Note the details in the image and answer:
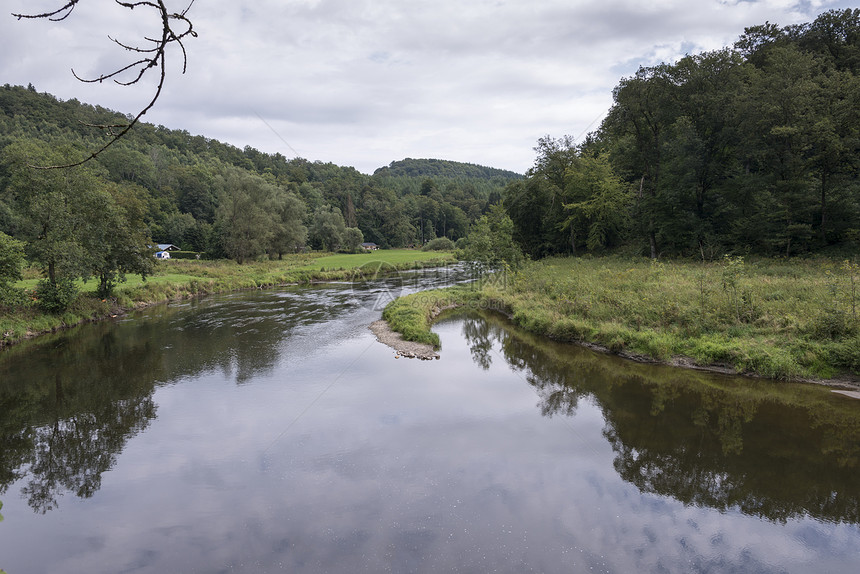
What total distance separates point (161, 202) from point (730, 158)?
286 feet

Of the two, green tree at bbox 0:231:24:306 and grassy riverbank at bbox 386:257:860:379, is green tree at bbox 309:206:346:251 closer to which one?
grassy riverbank at bbox 386:257:860:379

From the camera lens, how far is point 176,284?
3419 centimetres

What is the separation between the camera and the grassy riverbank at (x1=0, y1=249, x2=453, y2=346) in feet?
70.6

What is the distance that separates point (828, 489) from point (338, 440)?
10.6 meters

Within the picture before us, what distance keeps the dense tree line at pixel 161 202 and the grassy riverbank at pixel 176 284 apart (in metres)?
1.29

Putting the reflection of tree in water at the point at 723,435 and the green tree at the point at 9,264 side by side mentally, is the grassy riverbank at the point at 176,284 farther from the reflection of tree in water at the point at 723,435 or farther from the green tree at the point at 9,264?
the reflection of tree in water at the point at 723,435

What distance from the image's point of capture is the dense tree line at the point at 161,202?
22422mm

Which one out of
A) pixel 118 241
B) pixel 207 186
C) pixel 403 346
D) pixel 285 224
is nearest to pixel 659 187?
pixel 403 346

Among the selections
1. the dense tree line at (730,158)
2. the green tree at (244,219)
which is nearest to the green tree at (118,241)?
the green tree at (244,219)

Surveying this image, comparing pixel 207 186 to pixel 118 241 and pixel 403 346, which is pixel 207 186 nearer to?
pixel 118 241

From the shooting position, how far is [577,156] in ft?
159

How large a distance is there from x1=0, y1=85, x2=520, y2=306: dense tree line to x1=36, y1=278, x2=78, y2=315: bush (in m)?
0.09

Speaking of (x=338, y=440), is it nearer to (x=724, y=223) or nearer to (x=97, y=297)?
(x=97, y=297)

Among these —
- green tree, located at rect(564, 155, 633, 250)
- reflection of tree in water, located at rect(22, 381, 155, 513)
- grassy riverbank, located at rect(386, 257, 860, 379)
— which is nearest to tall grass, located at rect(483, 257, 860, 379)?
grassy riverbank, located at rect(386, 257, 860, 379)
